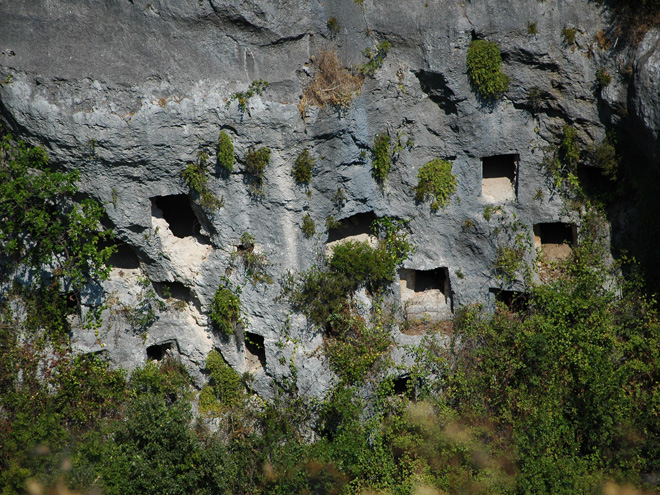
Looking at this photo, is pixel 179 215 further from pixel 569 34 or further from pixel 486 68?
pixel 569 34

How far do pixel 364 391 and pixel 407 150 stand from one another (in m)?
4.98

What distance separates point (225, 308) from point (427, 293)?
14.6 feet

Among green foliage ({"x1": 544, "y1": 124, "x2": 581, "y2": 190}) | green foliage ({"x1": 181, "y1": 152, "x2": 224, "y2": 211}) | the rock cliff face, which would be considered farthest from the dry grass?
green foliage ({"x1": 544, "y1": 124, "x2": 581, "y2": 190})

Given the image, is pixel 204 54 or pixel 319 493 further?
pixel 319 493

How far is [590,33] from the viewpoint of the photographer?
39.3 ft

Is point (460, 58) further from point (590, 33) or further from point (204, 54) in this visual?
point (204, 54)

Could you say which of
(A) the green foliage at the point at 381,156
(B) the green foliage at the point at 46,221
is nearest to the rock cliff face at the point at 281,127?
(A) the green foliage at the point at 381,156

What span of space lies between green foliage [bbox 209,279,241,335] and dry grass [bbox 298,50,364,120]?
12.4ft

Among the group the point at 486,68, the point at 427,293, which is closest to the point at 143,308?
the point at 427,293

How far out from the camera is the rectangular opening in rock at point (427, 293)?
45.2ft

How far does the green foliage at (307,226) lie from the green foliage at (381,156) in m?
1.59

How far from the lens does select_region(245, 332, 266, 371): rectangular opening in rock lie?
13289mm

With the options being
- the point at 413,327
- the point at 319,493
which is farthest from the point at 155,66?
the point at 319,493

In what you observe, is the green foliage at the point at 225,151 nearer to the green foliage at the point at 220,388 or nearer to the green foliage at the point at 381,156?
the green foliage at the point at 381,156
